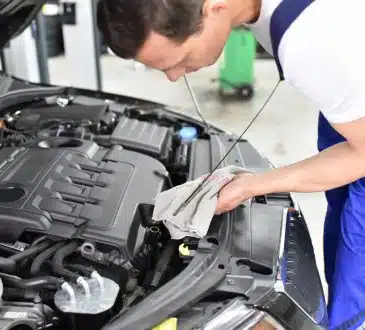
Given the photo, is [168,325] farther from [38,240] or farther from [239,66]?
[239,66]

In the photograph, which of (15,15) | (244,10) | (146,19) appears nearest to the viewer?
(146,19)

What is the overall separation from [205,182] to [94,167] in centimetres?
33

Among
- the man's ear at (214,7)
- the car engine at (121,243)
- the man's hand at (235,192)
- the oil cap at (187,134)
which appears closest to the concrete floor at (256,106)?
the oil cap at (187,134)

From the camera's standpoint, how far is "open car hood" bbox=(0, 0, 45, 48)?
1674mm

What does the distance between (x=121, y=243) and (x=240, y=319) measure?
296mm

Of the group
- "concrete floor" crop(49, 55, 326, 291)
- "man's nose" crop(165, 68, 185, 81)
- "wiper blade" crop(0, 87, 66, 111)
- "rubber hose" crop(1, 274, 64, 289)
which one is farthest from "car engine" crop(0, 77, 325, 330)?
"concrete floor" crop(49, 55, 326, 291)

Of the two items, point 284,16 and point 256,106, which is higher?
point 284,16

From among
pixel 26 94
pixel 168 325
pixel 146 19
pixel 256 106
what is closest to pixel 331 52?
pixel 146 19

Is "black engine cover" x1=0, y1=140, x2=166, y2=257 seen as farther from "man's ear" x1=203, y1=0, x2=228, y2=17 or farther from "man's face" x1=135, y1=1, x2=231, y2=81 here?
"man's ear" x1=203, y1=0, x2=228, y2=17

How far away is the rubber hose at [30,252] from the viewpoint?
1.13 metres

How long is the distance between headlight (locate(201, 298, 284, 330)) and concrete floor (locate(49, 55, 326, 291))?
161 centimetres

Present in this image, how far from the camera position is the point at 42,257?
44.9 inches

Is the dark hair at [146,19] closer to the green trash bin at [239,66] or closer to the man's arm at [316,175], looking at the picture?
the man's arm at [316,175]

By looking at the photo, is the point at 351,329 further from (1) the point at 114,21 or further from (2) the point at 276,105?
(2) the point at 276,105
